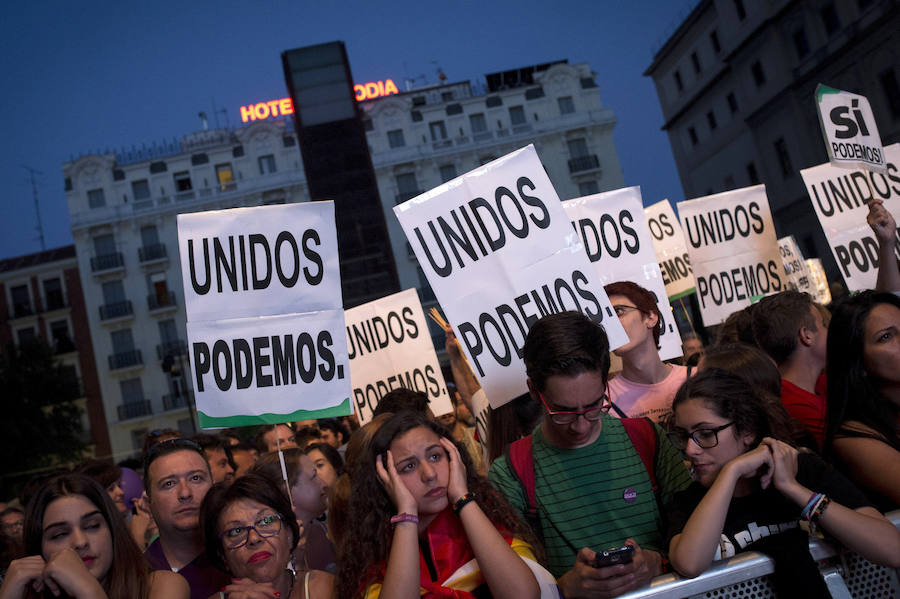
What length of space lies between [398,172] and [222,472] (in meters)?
41.6

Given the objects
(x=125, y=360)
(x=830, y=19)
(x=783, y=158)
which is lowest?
(x=125, y=360)

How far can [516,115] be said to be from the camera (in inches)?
1871

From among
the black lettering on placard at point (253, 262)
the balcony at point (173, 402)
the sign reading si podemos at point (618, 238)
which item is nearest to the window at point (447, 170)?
the balcony at point (173, 402)

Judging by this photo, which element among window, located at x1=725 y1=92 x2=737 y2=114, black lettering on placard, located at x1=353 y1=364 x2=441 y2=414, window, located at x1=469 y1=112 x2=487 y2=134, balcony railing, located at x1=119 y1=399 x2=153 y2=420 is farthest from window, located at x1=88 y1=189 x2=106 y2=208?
black lettering on placard, located at x1=353 y1=364 x2=441 y2=414

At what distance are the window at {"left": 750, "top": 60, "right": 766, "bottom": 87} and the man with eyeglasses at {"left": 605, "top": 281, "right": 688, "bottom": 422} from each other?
3450 cm

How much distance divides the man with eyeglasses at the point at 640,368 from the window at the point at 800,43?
3246cm

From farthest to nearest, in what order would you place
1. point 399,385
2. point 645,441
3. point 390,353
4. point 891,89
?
point 891,89 < point 390,353 < point 399,385 < point 645,441

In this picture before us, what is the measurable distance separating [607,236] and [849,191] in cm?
228

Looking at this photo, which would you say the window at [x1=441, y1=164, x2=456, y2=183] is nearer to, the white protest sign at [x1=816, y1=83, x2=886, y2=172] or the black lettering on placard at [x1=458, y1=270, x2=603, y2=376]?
the white protest sign at [x1=816, y1=83, x2=886, y2=172]

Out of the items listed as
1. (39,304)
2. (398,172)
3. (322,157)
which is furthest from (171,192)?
(322,157)

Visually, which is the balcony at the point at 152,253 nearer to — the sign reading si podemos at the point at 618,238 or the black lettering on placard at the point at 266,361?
the sign reading si podemos at the point at 618,238

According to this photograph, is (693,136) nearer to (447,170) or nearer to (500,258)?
(447,170)

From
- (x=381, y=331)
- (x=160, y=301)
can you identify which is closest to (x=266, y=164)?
(x=160, y=301)

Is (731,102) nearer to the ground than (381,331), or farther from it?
farther from it
